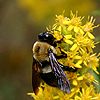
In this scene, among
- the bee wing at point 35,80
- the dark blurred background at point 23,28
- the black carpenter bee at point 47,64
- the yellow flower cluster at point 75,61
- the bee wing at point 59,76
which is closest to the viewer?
the bee wing at point 59,76

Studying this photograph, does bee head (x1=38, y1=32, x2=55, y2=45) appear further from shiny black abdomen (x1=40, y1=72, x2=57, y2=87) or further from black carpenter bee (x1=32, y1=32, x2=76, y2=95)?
shiny black abdomen (x1=40, y1=72, x2=57, y2=87)

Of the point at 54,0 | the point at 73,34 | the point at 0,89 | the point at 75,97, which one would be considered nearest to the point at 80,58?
the point at 73,34

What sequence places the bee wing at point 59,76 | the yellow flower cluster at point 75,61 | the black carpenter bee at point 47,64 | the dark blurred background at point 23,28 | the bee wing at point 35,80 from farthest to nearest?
the dark blurred background at point 23,28, the bee wing at point 35,80, the yellow flower cluster at point 75,61, the black carpenter bee at point 47,64, the bee wing at point 59,76

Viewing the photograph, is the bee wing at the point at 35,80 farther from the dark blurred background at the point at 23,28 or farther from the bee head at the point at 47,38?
the dark blurred background at the point at 23,28

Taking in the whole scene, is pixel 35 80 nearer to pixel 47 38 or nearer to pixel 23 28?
pixel 47 38

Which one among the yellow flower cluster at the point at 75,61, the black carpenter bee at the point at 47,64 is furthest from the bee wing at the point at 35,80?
the yellow flower cluster at the point at 75,61

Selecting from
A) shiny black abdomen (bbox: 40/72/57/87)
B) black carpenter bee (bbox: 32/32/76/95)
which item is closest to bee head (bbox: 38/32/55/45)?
black carpenter bee (bbox: 32/32/76/95)

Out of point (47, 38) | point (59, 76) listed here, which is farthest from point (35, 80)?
point (47, 38)

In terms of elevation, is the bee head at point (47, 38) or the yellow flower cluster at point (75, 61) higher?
the bee head at point (47, 38)
